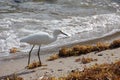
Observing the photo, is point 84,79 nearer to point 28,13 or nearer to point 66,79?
point 66,79

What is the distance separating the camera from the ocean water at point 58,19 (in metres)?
12.8

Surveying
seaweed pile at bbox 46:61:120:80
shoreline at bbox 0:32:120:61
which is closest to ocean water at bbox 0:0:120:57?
shoreline at bbox 0:32:120:61

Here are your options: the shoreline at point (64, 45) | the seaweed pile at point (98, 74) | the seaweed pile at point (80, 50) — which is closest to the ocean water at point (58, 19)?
the shoreline at point (64, 45)

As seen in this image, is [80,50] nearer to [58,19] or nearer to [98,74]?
[98,74]

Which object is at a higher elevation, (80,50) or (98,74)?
(98,74)

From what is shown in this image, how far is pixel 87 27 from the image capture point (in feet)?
48.6

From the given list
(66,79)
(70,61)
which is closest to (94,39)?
(70,61)

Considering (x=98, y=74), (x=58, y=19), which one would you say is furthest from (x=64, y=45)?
(x=98, y=74)

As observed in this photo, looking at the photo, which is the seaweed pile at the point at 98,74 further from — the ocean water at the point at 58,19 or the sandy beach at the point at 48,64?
the ocean water at the point at 58,19

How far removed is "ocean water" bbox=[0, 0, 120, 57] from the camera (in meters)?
12.8

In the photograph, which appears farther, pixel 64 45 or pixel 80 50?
pixel 64 45

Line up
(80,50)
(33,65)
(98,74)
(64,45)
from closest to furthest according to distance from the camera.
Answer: (98,74), (33,65), (80,50), (64,45)

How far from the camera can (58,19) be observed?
16.3 m

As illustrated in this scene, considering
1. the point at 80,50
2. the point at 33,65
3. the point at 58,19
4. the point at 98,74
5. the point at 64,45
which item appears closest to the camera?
the point at 98,74
